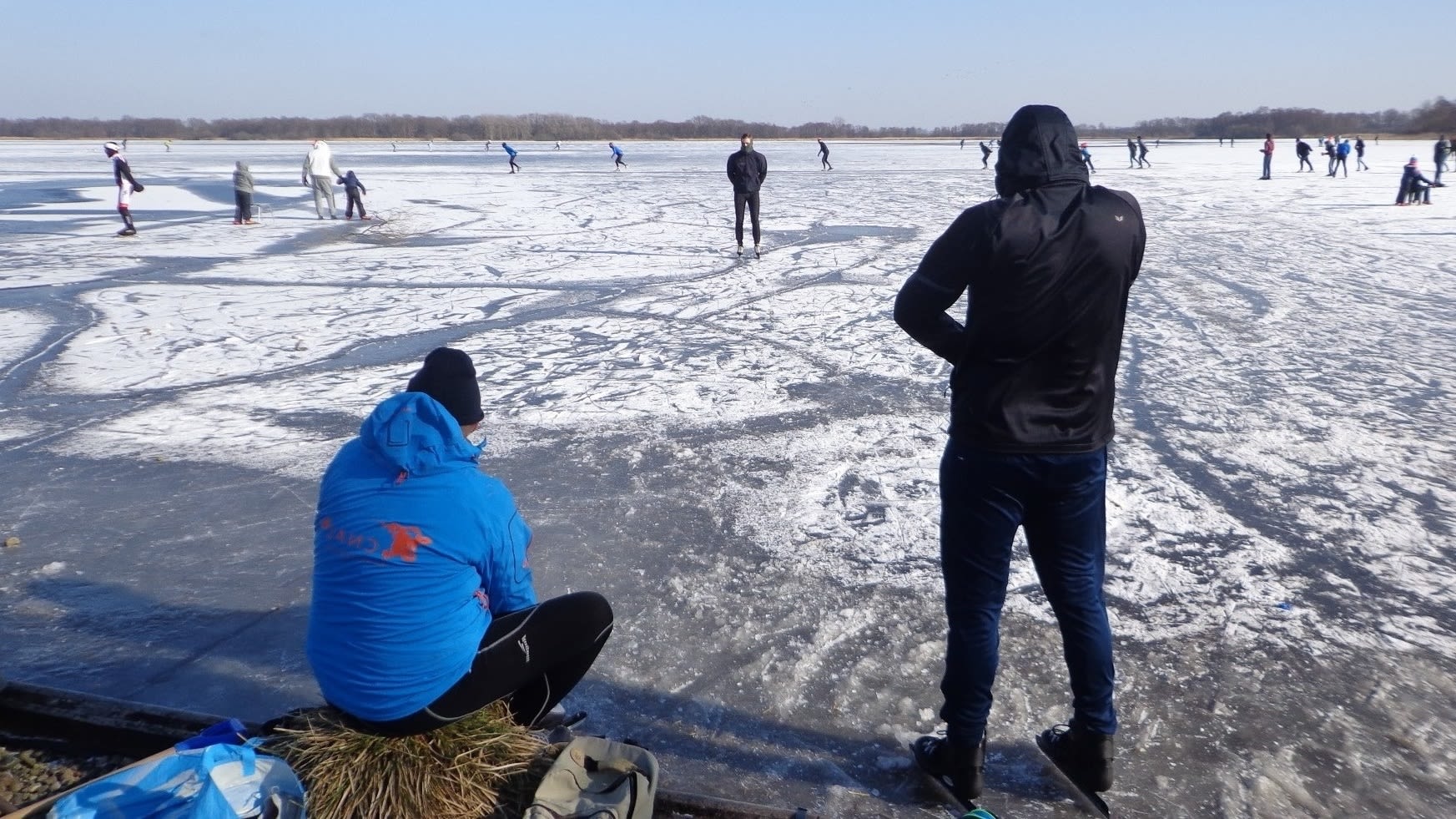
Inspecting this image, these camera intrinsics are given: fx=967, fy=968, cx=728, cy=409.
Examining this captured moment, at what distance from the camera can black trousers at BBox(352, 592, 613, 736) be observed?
2.42m

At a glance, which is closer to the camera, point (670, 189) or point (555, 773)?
point (555, 773)

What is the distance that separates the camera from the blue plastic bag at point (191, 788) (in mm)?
2219

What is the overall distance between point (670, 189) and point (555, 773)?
24.0m

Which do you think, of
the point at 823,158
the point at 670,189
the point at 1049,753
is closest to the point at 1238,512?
the point at 1049,753

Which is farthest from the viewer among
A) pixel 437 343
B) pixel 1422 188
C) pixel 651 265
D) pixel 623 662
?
pixel 1422 188

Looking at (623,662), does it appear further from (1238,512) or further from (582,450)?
(1238,512)

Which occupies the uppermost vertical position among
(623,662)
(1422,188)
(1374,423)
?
(1422,188)

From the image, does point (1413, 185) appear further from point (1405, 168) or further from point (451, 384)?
point (451, 384)

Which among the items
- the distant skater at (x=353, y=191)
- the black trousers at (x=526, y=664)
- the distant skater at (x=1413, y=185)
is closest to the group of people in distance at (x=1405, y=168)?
the distant skater at (x=1413, y=185)

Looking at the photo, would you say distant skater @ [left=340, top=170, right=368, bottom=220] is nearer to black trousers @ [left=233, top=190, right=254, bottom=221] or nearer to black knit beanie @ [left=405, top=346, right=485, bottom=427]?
black trousers @ [left=233, top=190, right=254, bottom=221]

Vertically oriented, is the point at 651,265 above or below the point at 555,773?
above

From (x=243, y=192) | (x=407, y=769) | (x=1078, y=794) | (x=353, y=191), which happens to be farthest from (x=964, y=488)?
(x=353, y=191)

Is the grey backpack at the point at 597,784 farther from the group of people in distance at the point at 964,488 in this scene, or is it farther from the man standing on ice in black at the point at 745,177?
the man standing on ice in black at the point at 745,177

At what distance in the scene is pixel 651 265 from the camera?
1276 cm
